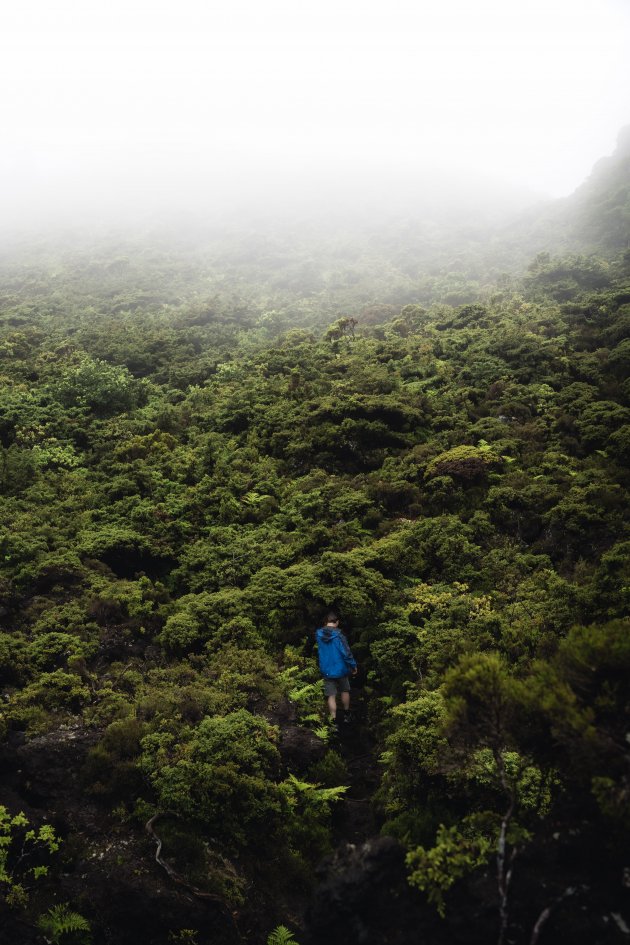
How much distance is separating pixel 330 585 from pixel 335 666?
198 centimetres

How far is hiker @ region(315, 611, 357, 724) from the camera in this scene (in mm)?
8844

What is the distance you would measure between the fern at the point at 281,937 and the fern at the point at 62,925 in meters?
1.88

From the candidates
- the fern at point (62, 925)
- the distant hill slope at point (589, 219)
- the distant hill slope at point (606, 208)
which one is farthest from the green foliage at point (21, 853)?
the distant hill slope at point (606, 208)

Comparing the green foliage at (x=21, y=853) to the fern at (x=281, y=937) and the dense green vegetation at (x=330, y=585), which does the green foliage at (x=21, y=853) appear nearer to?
the dense green vegetation at (x=330, y=585)

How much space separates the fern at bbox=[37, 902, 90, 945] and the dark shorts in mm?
4251

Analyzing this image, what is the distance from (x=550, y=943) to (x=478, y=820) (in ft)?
4.10

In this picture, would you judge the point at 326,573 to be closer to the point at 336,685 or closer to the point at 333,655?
the point at 333,655

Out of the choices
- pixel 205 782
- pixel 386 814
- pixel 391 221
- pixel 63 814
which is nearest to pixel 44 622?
pixel 63 814

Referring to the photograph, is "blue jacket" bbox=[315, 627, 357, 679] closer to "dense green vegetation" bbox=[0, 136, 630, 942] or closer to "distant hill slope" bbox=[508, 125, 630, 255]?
"dense green vegetation" bbox=[0, 136, 630, 942]

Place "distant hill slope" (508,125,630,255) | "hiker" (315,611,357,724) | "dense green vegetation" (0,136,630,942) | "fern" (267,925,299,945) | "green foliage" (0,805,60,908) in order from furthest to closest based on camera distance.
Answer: "distant hill slope" (508,125,630,255) < "hiker" (315,611,357,724) < "green foliage" (0,805,60,908) < "fern" (267,925,299,945) < "dense green vegetation" (0,136,630,942)

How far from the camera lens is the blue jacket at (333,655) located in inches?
349

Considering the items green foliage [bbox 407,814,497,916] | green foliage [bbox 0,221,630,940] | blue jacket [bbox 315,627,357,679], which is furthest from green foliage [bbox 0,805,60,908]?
blue jacket [bbox 315,627,357,679]

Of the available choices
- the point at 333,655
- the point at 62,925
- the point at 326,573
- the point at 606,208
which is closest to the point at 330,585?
the point at 326,573

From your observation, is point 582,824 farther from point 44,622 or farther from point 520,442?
point 520,442
